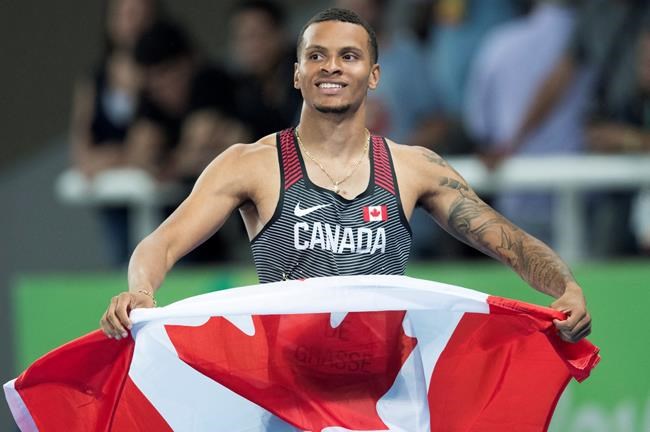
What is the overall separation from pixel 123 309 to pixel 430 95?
4870 millimetres

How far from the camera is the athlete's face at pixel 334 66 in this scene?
5.31m

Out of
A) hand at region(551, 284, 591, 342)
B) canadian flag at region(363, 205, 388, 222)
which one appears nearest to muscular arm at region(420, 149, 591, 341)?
hand at region(551, 284, 591, 342)

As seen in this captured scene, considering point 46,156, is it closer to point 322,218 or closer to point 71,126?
point 71,126

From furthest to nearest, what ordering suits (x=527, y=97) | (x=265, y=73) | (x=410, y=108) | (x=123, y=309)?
(x=265, y=73) → (x=410, y=108) → (x=527, y=97) → (x=123, y=309)

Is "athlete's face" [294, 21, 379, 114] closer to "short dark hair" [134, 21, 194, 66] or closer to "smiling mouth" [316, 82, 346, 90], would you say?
"smiling mouth" [316, 82, 346, 90]

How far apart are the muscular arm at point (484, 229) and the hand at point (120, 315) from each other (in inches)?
46.6

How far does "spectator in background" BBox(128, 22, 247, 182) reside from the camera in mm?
9625

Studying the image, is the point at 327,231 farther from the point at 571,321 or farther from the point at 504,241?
the point at 571,321

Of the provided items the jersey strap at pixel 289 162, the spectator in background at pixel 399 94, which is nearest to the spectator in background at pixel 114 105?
the spectator in background at pixel 399 94

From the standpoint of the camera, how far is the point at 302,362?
5207 mm

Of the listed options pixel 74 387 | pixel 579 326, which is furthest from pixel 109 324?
pixel 579 326

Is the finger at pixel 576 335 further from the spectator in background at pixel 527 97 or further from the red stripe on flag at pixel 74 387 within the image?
the spectator in background at pixel 527 97

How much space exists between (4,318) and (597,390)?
5313mm

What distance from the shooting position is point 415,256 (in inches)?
375
